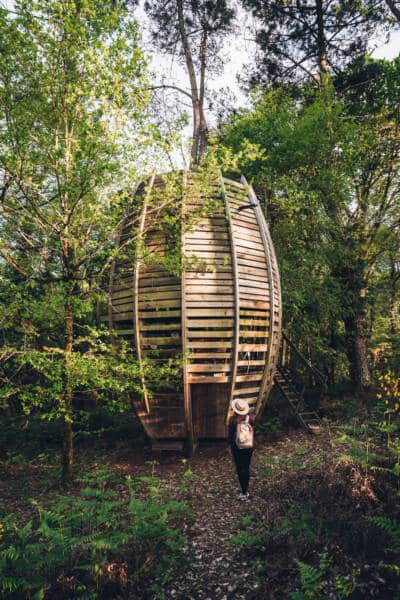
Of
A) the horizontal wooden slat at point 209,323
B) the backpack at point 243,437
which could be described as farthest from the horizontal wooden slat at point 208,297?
the backpack at point 243,437

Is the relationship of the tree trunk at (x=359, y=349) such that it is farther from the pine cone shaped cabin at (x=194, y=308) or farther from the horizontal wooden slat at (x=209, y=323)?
the horizontal wooden slat at (x=209, y=323)

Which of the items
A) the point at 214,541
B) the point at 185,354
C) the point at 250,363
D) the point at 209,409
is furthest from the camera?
the point at 209,409

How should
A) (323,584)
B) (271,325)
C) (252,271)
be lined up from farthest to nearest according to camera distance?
(271,325) → (252,271) → (323,584)

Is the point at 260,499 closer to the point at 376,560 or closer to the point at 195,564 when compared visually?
the point at 195,564

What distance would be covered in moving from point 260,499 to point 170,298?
3.81 meters

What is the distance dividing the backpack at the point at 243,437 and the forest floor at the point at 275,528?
74 cm

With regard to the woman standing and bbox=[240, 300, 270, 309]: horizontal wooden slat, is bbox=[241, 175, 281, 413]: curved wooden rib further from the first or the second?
the woman standing

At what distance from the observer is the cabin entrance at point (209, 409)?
7.54 metres

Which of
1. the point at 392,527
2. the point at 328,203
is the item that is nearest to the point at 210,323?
the point at 392,527

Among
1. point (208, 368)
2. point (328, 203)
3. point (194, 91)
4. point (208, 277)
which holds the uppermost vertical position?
point (194, 91)

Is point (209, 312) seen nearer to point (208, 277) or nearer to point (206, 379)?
point (208, 277)

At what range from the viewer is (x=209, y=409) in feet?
24.9

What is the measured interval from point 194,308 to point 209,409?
2.21 metres

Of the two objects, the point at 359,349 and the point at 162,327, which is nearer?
the point at 162,327
